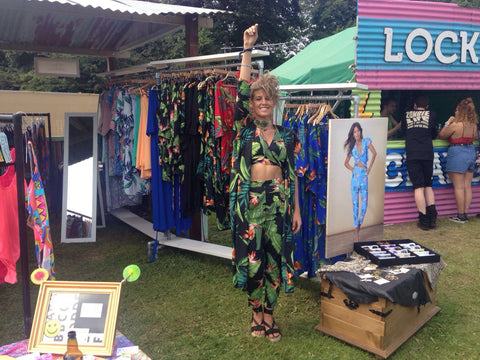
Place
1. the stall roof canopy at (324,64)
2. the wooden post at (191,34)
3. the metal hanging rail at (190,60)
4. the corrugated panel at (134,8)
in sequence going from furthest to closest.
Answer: the stall roof canopy at (324,64) → the wooden post at (191,34) → the corrugated panel at (134,8) → the metal hanging rail at (190,60)

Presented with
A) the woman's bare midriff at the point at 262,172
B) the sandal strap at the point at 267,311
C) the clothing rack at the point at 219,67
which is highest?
the clothing rack at the point at 219,67

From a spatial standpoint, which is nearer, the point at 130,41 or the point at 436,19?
the point at 436,19

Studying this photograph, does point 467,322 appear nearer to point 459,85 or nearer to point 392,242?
point 392,242

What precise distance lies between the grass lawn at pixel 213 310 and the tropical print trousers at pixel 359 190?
0.92m

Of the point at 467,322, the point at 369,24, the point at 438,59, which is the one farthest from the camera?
the point at 438,59

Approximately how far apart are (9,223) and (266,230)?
1.80m

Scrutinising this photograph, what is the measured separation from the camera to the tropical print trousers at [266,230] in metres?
2.98

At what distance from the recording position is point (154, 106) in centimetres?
454

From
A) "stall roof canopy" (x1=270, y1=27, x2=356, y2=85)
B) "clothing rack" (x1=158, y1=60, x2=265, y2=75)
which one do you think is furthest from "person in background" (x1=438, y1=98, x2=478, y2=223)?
"clothing rack" (x1=158, y1=60, x2=265, y2=75)

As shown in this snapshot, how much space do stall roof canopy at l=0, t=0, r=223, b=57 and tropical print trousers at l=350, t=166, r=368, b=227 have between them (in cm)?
263

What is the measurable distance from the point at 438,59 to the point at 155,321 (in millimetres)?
5583

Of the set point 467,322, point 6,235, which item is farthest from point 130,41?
point 467,322

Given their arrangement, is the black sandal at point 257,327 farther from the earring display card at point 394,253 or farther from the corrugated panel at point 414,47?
the corrugated panel at point 414,47

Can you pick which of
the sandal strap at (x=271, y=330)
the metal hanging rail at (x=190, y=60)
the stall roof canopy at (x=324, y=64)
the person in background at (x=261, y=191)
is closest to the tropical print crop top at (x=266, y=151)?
the person in background at (x=261, y=191)
